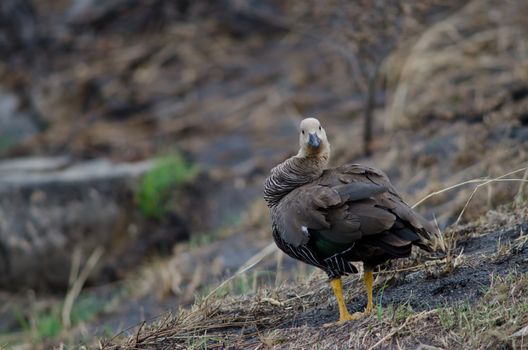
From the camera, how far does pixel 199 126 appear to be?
12148 millimetres

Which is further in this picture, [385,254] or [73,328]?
[73,328]

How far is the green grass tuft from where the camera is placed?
32.0 ft

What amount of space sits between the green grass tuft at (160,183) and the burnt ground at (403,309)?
4802 mm

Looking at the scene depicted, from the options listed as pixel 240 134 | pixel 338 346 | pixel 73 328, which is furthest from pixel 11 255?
pixel 338 346

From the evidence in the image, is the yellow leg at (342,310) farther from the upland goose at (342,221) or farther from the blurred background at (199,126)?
the blurred background at (199,126)

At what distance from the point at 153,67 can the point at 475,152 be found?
284 inches

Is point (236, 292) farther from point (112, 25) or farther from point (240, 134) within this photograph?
point (112, 25)

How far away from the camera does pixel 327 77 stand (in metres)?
12.6

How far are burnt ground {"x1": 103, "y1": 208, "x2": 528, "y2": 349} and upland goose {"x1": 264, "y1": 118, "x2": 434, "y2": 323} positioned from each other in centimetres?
23

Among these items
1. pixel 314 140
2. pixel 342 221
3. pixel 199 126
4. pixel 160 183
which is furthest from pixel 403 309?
pixel 199 126

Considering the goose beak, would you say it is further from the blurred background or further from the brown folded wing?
the blurred background

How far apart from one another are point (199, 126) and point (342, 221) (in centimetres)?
826

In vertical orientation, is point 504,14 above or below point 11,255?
above

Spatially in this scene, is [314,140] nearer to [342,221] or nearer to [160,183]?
[342,221]
